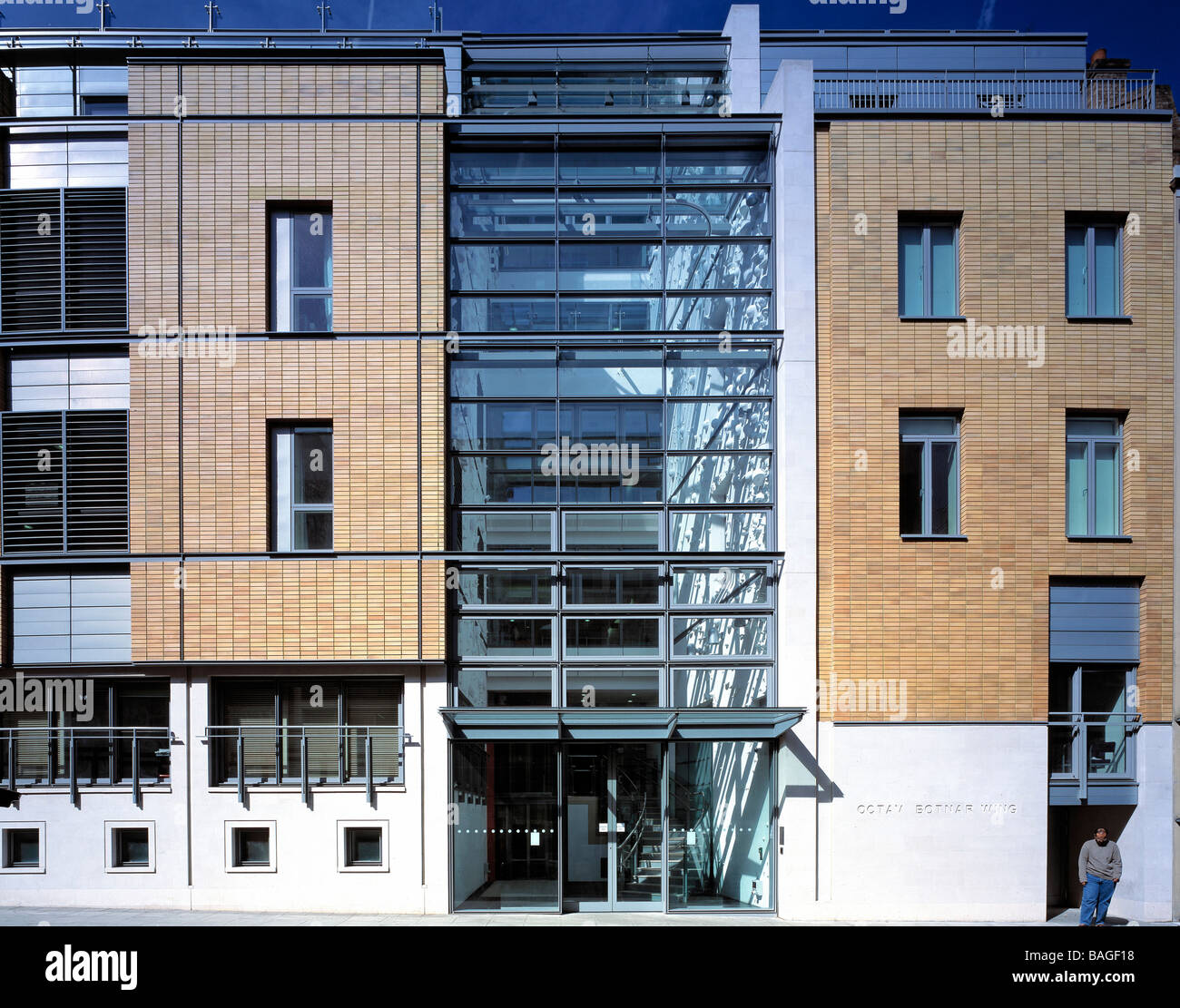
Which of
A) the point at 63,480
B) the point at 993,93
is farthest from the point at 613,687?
the point at 993,93

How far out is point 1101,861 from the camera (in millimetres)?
13008

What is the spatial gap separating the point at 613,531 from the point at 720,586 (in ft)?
6.79

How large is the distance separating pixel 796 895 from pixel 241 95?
1612 cm

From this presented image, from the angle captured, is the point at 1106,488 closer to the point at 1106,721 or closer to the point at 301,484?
the point at 1106,721

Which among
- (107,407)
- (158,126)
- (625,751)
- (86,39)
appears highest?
(86,39)

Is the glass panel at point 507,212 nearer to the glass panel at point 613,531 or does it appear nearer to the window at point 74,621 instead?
the glass panel at point 613,531

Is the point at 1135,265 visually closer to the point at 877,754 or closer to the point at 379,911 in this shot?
the point at 877,754

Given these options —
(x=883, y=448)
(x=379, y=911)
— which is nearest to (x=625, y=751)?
(x=379, y=911)

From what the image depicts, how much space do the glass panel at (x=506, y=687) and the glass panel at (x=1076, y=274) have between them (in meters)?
11.0

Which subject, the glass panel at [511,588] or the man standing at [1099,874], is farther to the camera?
the glass panel at [511,588]

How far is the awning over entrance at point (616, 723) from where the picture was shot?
46.0ft

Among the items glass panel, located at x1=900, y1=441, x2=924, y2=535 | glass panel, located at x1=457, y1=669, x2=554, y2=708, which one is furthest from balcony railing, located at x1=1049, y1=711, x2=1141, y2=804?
glass panel, located at x1=457, y1=669, x2=554, y2=708

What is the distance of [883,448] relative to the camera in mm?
14477

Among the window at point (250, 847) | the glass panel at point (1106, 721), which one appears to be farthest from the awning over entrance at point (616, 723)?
the glass panel at point (1106, 721)
